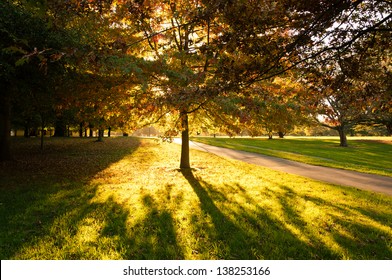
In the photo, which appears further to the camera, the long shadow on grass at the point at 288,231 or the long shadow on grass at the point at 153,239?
the long shadow on grass at the point at 288,231

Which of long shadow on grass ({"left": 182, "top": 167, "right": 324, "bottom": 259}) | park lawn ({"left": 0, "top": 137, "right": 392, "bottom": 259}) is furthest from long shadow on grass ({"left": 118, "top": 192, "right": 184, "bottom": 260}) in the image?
long shadow on grass ({"left": 182, "top": 167, "right": 324, "bottom": 259})

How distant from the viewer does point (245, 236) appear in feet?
17.2

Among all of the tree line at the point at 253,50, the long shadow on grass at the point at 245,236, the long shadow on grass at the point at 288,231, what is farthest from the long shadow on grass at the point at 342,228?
the tree line at the point at 253,50

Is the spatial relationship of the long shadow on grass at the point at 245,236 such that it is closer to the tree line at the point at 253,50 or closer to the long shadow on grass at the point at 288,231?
the long shadow on grass at the point at 288,231

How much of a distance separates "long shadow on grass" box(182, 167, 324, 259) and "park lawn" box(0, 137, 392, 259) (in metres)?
0.02

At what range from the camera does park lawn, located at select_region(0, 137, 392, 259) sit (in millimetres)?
4645

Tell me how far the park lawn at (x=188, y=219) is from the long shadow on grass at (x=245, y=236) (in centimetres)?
2

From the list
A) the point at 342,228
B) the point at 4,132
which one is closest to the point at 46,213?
the point at 342,228

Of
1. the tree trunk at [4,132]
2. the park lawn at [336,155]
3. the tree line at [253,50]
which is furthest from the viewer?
the park lawn at [336,155]

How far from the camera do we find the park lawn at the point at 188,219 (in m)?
4.64

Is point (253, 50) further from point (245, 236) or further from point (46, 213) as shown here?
point (46, 213)

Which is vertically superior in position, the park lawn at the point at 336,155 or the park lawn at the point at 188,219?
the park lawn at the point at 336,155

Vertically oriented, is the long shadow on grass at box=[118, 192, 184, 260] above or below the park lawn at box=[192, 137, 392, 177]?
below

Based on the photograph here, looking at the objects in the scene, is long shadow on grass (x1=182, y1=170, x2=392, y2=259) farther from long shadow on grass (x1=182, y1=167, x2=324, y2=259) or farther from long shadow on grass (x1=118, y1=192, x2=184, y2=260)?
long shadow on grass (x1=118, y1=192, x2=184, y2=260)
